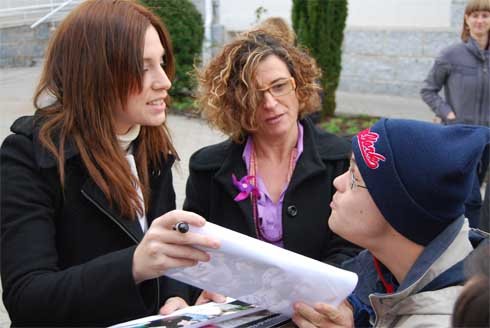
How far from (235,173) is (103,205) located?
0.71m

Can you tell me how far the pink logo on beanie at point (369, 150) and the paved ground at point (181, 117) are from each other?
4.39 m

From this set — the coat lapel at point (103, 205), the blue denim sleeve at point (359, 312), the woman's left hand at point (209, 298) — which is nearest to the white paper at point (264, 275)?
the blue denim sleeve at point (359, 312)

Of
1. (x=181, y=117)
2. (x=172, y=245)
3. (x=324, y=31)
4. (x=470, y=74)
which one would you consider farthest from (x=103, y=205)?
(x=181, y=117)

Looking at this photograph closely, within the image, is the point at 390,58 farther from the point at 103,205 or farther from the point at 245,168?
the point at 103,205

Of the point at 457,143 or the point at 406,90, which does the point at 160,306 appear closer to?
the point at 457,143

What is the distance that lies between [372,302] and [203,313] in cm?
47

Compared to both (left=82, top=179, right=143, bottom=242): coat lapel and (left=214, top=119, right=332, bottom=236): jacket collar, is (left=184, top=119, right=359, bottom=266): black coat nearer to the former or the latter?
(left=214, top=119, right=332, bottom=236): jacket collar

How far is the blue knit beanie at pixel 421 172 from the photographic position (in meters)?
1.50

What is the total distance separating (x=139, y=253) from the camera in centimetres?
161

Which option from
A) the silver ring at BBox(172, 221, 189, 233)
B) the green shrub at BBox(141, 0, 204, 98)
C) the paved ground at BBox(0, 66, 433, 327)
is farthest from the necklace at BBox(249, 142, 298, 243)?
the green shrub at BBox(141, 0, 204, 98)

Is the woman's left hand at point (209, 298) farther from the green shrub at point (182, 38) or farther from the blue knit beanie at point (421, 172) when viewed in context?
the green shrub at point (182, 38)

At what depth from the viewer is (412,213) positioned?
1554mm

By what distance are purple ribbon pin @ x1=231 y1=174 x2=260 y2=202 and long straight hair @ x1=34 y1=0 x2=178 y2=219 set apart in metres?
0.53

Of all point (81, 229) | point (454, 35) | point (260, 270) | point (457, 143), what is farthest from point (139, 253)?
point (454, 35)
